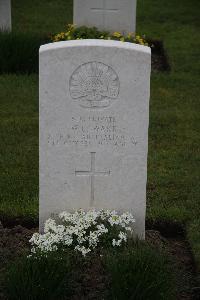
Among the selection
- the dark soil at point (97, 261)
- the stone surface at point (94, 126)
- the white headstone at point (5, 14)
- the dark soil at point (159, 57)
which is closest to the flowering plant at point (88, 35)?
the dark soil at point (159, 57)

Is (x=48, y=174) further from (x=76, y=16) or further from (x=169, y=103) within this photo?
(x=76, y=16)

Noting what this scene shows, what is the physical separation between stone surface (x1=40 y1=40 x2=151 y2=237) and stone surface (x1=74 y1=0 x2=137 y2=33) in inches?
254

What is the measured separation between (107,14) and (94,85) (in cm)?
658

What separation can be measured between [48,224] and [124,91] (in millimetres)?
1022

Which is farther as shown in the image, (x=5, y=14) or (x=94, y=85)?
(x=5, y=14)

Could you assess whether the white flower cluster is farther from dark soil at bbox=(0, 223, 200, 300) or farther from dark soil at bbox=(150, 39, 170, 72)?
dark soil at bbox=(150, 39, 170, 72)

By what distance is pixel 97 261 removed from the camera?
5.02 metres

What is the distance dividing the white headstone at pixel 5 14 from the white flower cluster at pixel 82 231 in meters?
6.03

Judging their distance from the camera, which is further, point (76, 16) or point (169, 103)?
point (76, 16)

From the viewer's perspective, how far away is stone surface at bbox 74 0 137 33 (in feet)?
37.3

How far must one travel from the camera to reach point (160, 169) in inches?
281

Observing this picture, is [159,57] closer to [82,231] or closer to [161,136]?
[161,136]

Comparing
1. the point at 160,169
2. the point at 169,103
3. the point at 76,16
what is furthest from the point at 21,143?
the point at 76,16

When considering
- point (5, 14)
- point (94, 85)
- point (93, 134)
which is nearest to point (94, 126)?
point (93, 134)
